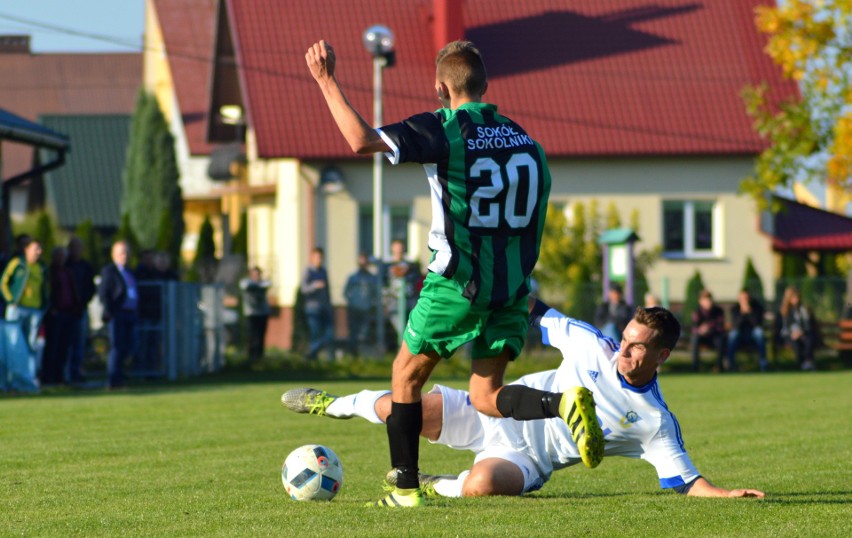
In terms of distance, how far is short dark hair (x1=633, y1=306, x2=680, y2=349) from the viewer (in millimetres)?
7398

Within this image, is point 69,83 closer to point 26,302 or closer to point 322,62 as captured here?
point 26,302

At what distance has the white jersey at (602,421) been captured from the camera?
7707mm

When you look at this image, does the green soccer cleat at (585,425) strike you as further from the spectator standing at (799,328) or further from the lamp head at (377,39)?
the spectator standing at (799,328)

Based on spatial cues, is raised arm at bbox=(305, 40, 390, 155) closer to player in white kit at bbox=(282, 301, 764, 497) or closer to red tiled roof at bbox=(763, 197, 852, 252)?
player in white kit at bbox=(282, 301, 764, 497)

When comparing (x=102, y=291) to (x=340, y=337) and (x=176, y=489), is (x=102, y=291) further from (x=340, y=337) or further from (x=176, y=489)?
(x=176, y=489)

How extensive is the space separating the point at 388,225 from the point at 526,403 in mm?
29039

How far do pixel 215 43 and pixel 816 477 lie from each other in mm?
32707

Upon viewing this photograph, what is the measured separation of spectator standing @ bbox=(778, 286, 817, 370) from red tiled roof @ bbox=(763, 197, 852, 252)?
10.6 meters

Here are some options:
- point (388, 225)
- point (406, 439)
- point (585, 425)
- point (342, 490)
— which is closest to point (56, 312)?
point (342, 490)

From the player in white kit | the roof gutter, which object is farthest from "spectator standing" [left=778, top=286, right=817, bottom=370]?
the player in white kit

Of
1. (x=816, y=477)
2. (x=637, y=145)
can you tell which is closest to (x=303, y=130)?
(x=637, y=145)

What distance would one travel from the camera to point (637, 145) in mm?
36031

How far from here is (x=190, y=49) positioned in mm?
47500

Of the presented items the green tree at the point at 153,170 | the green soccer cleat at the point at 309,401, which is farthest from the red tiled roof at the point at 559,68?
the green soccer cleat at the point at 309,401
